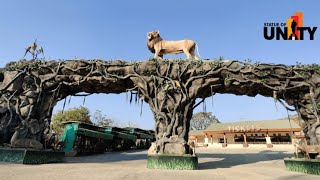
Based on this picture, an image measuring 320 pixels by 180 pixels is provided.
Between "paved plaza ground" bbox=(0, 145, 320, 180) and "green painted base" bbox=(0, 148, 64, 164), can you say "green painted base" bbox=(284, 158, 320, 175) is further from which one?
"green painted base" bbox=(0, 148, 64, 164)

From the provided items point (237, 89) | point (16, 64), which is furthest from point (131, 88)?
point (16, 64)

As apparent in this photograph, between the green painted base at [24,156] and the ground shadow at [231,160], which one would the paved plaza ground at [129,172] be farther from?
the green painted base at [24,156]

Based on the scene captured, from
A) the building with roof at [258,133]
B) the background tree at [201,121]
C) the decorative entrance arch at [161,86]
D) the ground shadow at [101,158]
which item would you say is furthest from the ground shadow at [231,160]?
the background tree at [201,121]

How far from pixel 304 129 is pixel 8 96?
1615 cm

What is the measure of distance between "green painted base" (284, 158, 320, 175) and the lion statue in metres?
7.45

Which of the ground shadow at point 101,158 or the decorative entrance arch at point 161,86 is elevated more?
the decorative entrance arch at point 161,86

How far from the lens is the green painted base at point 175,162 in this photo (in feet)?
34.8

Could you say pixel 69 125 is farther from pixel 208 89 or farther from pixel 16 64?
pixel 208 89

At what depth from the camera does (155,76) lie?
40.8 feet

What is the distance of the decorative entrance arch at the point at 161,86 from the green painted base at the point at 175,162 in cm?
38

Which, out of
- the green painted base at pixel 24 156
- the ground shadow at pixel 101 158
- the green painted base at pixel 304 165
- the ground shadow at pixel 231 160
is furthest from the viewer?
the ground shadow at pixel 101 158

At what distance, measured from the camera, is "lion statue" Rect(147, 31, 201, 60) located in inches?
547

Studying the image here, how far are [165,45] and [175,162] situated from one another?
6885 mm

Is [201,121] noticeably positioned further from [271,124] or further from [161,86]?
[161,86]
